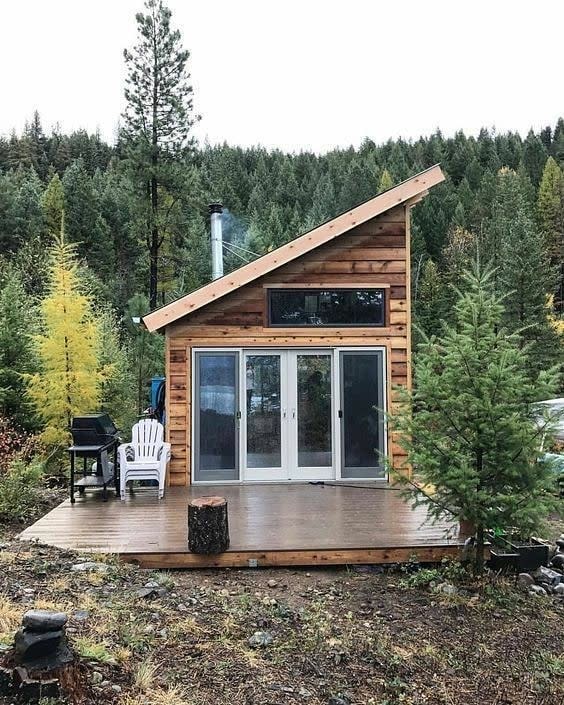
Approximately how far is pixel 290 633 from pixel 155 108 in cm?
1898

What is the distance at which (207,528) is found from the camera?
5.07 metres

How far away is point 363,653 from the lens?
11.7 feet

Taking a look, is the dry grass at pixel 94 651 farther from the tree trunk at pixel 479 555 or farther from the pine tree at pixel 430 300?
the pine tree at pixel 430 300

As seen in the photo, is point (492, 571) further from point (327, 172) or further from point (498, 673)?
point (327, 172)

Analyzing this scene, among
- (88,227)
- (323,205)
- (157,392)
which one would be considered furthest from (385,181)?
(157,392)

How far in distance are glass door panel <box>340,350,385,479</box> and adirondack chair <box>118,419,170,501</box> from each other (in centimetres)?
241

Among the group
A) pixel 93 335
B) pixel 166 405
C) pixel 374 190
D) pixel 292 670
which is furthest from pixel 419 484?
pixel 374 190

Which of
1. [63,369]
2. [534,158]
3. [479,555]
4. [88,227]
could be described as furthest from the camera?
[534,158]

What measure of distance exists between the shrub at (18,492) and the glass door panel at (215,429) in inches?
80.0

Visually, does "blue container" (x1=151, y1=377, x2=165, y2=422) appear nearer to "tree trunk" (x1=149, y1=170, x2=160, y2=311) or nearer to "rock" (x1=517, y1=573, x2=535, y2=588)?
"rock" (x1=517, y1=573, x2=535, y2=588)

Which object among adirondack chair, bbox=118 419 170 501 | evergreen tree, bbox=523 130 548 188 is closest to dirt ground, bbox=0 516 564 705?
adirondack chair, bbox=118 419 170 501

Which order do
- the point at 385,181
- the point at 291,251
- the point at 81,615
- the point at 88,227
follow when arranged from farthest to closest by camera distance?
the point at 385,181, the point at 88,227, the point at 291,251, the point at 81,615

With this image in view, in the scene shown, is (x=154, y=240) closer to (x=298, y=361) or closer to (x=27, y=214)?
(x=298, y=361)

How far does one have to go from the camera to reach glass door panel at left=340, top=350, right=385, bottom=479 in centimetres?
827
